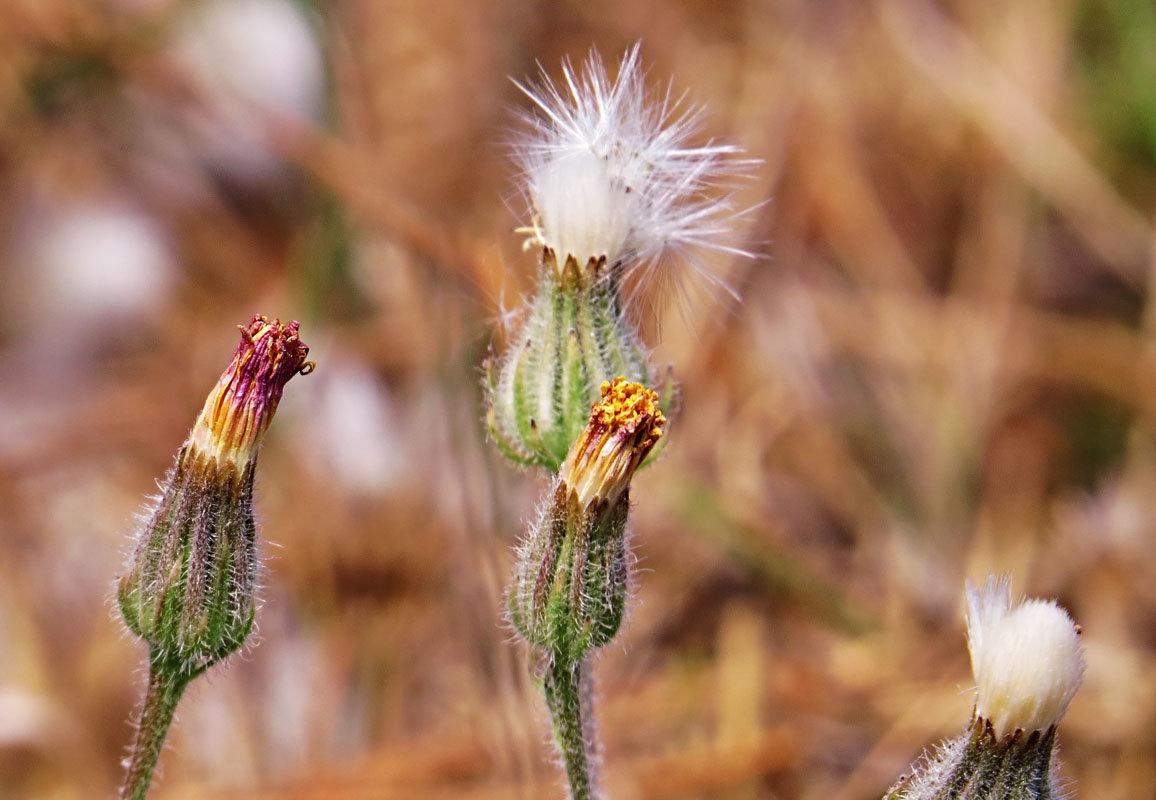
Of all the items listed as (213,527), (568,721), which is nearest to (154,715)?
(213,527)

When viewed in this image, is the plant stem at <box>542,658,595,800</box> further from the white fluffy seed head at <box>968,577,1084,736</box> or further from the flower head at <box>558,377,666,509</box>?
the white fluffy seed head at <box>968,577,1084,736</box>

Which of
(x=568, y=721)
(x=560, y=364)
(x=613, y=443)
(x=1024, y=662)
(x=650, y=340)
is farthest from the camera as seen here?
(x=650, y=340)

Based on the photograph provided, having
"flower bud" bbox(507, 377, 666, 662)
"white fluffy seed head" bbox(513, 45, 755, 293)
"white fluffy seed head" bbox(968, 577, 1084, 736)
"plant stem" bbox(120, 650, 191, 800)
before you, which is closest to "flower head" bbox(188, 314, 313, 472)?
"plant stem" bbox(120, 650, 191, 800)

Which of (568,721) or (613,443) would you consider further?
(568,721)

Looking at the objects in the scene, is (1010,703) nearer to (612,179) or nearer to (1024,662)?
(1024,662)

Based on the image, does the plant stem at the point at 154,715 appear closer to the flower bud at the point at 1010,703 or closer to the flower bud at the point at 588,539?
the flower bud at the point at 588,539
